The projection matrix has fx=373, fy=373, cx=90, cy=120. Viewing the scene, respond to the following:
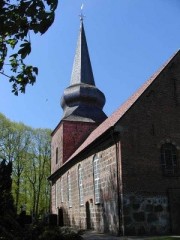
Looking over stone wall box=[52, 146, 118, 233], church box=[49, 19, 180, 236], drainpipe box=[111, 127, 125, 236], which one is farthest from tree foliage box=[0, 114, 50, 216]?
drainpipe box=[111, 127, 125, 236]

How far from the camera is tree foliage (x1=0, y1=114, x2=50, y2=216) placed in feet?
133

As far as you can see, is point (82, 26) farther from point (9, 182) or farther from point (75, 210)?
point (9, 182)

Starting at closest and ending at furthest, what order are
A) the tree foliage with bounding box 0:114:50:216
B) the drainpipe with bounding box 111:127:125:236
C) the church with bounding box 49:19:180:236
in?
the drainpipe with bounding box 111:127:125:236 < the church with bounding box 49:19:180:236 < the tree foliage with bounding box 0:114:50:216

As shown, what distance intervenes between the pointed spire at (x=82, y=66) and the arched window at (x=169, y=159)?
54.3 ft

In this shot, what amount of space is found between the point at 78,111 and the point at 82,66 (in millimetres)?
5302

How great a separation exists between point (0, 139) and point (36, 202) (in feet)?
29.5

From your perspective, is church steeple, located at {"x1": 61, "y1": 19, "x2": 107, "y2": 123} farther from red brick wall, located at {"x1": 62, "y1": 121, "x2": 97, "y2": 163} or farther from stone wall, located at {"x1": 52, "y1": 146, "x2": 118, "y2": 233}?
stone wall, located at {"x1": 52, "y1": 146, "x2": 118, "y2": 233}

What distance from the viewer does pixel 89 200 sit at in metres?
20.8

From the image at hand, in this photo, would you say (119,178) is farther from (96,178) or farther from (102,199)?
(96,178)

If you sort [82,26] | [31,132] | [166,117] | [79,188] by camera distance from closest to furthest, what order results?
[166,117], [79,188], [82,26], [31,132]

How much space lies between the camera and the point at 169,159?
56.6 feet

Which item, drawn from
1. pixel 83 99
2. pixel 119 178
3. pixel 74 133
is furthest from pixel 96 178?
pixel 83 99

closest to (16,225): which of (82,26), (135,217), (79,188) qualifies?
(135,217)

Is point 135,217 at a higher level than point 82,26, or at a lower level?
lower
